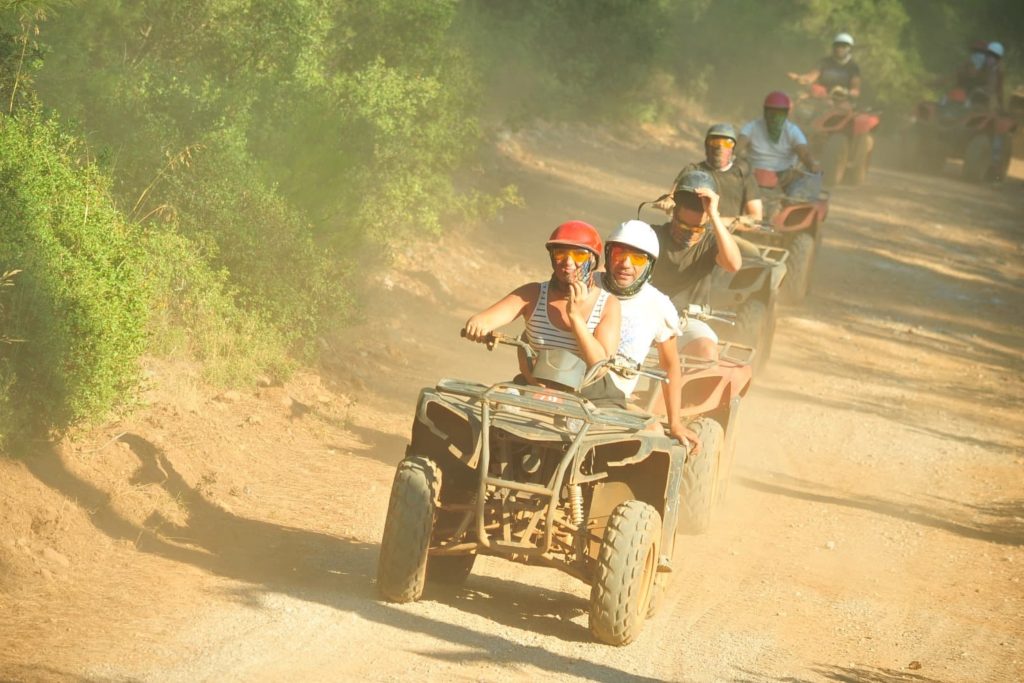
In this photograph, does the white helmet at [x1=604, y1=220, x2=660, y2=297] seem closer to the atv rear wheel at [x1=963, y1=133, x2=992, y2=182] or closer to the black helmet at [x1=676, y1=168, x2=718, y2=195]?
the black helmet at [x1=676, y1=168, x2=718, y2=195]

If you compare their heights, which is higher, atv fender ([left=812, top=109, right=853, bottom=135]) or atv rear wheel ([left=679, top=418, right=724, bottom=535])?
Result: atv fender ([left=812, top=109, right=853, bottom=135])

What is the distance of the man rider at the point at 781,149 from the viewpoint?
15336 mm

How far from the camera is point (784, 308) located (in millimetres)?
16844

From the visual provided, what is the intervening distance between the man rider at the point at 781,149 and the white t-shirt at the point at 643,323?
25.3 feet

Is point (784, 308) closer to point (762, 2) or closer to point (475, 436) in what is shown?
point (475, 436)

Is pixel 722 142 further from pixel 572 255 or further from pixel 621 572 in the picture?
pixel 621 572

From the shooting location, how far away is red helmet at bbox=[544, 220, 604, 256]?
727 centimetres

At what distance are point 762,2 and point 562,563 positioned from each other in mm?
33941

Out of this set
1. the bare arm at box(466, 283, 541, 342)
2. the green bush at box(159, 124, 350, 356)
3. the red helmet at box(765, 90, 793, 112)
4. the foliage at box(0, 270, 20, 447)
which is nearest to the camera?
the bare arm at box(466, 283, 541, 342)

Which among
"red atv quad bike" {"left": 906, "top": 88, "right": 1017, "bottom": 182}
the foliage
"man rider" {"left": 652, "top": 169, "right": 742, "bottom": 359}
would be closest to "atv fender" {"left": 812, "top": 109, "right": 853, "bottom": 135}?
"red atv quad bike" {"left": 906, "top": 88, "right": 1017, "bottom": 182}

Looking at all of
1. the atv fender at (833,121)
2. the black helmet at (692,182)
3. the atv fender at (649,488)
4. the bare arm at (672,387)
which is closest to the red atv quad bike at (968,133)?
the atv fender at (833,121)

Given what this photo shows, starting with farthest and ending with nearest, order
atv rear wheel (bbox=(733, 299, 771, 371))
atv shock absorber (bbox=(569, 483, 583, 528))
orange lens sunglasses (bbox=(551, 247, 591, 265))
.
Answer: atv rear wheel (bbox=(733, 299, 771, 371)) < orange lens sunglasses (bbox=(551, 247, 591, 265)) < atv shock absorber (bbox=(569, 483, 583, 528))

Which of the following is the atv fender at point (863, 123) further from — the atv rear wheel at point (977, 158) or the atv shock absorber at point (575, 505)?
the atv shock absorber at point (575, 505)

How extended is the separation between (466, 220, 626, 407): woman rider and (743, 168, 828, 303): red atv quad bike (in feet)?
24.5
